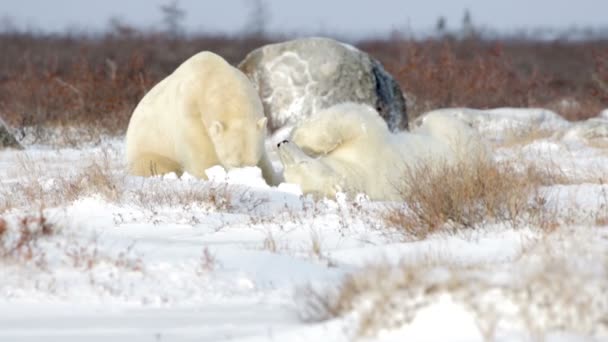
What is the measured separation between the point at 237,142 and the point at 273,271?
394 cm

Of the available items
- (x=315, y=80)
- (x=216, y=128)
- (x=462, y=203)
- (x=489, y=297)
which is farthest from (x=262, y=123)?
(x=315, y=80)

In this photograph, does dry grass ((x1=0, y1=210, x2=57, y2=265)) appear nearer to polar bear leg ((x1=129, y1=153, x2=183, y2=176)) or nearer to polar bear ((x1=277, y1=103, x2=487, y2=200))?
polar bear ((x1=277, y1=103, x2=487, y2=200))

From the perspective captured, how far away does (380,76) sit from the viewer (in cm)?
1436

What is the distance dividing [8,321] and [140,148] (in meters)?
5.97

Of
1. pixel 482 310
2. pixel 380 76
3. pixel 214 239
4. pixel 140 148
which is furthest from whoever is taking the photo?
pixel 380 76

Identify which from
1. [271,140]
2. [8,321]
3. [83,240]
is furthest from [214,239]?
[271,140]

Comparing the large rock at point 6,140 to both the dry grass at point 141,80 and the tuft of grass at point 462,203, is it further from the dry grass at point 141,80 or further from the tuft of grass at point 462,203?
the tuft of grass at point 462,203

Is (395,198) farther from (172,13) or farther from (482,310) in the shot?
(172,13)

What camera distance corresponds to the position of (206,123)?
859 cm

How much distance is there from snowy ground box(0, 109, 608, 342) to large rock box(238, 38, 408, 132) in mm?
6785

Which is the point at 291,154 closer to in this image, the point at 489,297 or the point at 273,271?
the point at 273,271

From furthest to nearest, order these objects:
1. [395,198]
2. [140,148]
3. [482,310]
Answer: [140,148]
[395,198]
[482,310]

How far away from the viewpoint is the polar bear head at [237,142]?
832 centimetres

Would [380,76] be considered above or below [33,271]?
below
